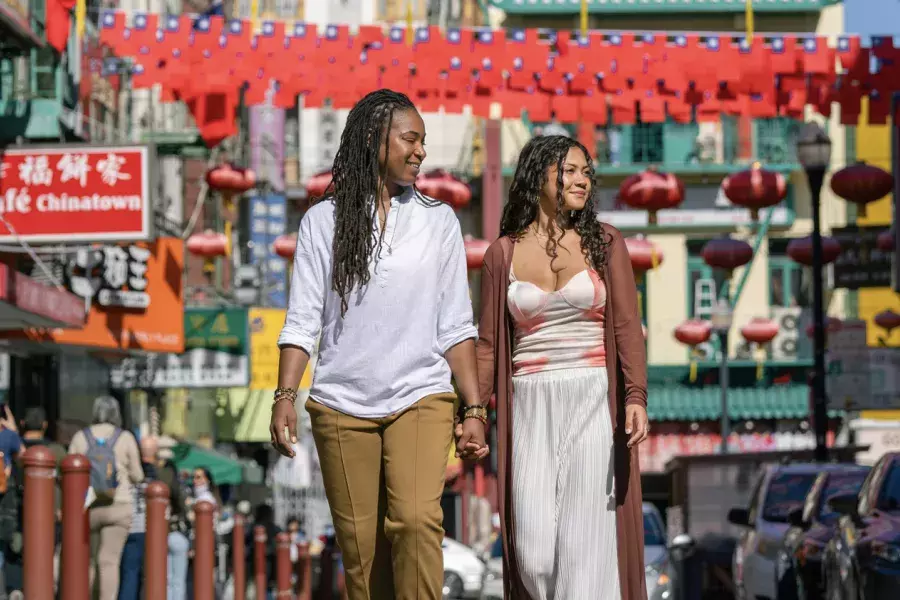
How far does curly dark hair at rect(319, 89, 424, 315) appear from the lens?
6820 mm

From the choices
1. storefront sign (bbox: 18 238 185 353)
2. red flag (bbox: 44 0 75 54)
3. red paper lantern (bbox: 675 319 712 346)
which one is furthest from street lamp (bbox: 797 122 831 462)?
red paper lantern (bbox: 675 319 712 346)

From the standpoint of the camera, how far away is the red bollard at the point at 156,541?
12.3m

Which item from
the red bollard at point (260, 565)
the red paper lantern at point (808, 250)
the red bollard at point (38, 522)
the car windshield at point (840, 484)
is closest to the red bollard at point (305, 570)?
the red bollard at point (260, 565)

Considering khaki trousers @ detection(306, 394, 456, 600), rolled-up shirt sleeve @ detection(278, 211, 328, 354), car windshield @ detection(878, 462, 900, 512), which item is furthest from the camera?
car windshield @ detection(878, 462, 900, 512)

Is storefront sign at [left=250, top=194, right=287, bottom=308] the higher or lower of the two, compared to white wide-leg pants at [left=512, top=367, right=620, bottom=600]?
higher

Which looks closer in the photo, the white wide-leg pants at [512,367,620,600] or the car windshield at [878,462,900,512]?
the white wide-leg pants at [512,367,620,600]

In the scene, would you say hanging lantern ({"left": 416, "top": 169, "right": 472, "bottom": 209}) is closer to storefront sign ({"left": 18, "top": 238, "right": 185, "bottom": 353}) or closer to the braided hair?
storefront sign ({"left": 18, "top": 238, "right": 185, "bottom": 353})

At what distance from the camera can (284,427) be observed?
263 inches

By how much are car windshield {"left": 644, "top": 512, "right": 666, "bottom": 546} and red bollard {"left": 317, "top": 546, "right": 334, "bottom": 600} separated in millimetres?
5274

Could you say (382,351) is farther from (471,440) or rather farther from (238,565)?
(238,565)

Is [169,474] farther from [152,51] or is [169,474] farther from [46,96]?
[46,96]

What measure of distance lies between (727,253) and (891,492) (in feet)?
49.6

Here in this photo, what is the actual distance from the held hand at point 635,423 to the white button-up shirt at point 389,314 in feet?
2.49

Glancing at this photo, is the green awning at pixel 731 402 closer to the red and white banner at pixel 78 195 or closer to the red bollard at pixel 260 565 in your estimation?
the red bollard at pixel 260 565
